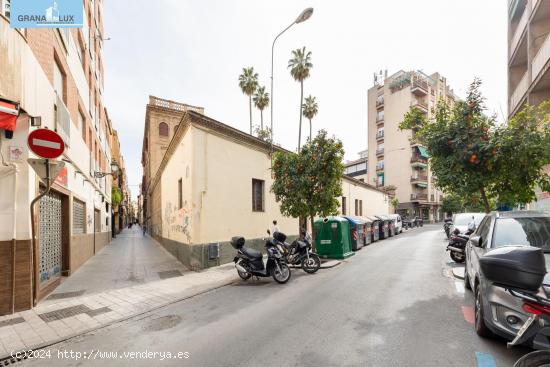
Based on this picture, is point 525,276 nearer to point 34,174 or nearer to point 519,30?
point 34,174

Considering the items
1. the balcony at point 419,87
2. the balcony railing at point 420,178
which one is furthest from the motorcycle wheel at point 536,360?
the balcony at point 419,87

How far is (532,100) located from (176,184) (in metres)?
15.8

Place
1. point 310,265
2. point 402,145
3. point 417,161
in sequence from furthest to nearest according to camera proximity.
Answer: point 402,145 < point 417,161 < point 310,265

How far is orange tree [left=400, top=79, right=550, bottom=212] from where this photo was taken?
20.3ft

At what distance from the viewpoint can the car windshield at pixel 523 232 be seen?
4.06 metres

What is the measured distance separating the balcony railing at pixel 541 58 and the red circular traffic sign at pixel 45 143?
49.1 feet

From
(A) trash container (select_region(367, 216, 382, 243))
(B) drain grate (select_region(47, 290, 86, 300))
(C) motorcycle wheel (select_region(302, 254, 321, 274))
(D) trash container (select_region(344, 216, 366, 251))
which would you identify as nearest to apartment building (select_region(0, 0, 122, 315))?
(B) drain grate (select_region(47, 290, 86, 300))

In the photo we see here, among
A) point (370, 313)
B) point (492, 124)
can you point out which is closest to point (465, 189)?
point (492, 124)

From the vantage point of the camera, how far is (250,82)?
28.0 m

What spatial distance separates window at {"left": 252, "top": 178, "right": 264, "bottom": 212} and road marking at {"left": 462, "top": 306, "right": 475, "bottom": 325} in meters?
9.02

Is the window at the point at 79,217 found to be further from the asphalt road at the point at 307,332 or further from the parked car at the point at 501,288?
the parked car at the point at 501,288

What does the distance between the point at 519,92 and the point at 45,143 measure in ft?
59.8

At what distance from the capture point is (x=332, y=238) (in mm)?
12070

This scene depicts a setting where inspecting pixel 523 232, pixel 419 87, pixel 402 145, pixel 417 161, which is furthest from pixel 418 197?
pixel 523 232
